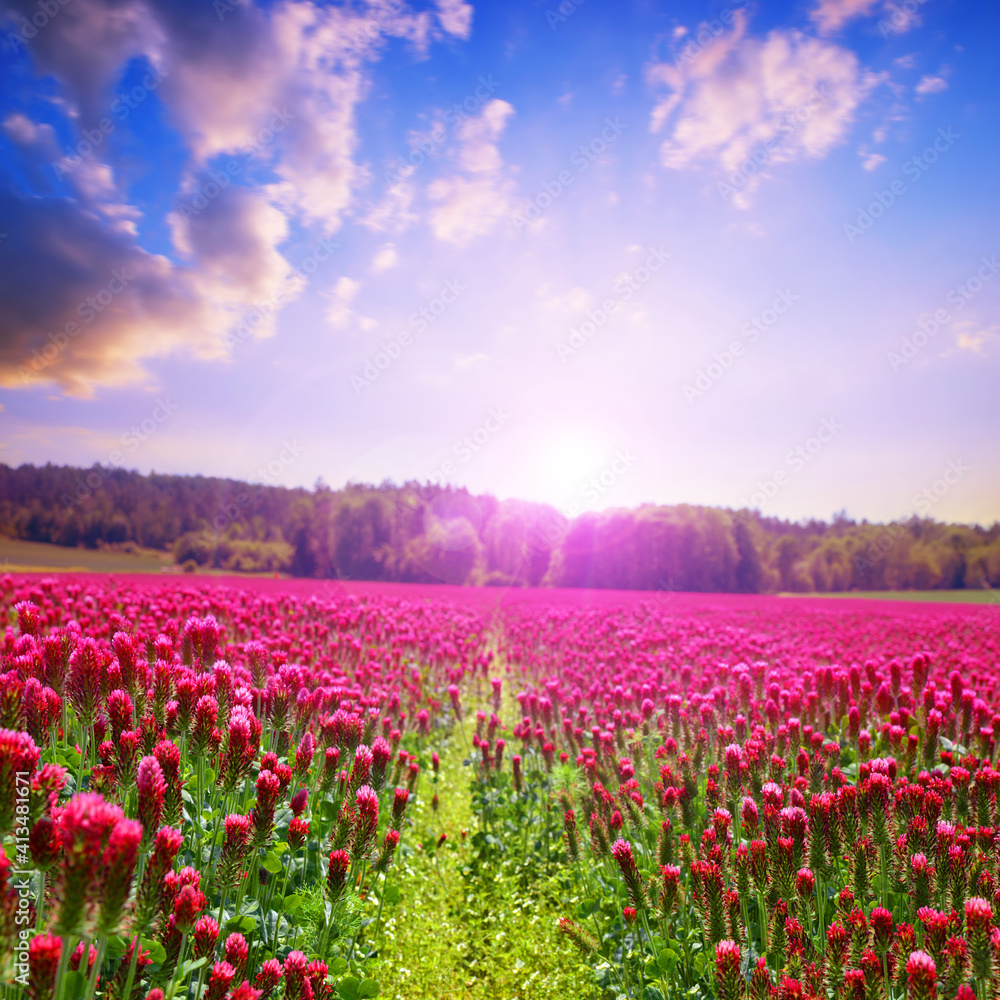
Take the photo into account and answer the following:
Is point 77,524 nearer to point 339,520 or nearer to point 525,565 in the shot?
point 339,520

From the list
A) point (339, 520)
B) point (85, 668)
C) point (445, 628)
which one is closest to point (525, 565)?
point (339, 520)

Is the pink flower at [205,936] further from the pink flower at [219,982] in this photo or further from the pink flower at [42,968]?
the pink flower at [42,968]

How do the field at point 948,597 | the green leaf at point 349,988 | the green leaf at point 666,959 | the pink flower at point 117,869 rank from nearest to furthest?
1. the pink flower at point 117,869
2. the green leaf at point 349,988
3. the green leaf at point 666,959
4. the field at point 948,597

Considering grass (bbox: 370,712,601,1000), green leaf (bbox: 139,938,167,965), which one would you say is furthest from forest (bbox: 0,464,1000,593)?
green leaf (bbox: 139,938,167,965)

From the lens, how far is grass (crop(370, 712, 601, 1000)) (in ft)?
13.7

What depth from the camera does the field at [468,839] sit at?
2111mm

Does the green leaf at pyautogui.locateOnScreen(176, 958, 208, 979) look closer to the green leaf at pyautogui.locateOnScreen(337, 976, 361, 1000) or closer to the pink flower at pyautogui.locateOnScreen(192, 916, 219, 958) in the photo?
the pink flower at pyautogui.locateOnScreen(192, 916, 219, 958)

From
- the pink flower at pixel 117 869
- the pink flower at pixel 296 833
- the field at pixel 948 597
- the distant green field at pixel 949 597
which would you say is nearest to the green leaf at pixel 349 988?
the pink flower at pixel 296 833

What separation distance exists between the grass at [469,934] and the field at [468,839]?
0.08 ft

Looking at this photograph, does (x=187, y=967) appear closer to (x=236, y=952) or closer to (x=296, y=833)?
(x=236, y=952)

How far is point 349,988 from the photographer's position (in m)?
3.06

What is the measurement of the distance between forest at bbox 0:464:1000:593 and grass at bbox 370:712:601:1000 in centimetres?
5200

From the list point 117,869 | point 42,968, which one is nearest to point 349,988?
point 42,968

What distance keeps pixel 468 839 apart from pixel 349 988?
3.56 m
